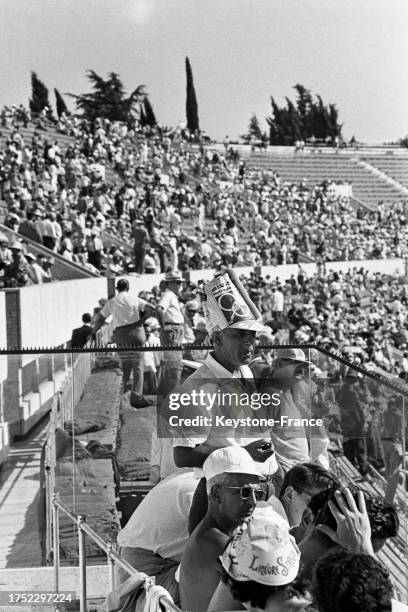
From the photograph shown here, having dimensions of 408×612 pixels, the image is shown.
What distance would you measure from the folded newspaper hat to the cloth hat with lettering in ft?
5.51

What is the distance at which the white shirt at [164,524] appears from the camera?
436 cm

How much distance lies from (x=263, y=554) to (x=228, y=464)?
0.92m

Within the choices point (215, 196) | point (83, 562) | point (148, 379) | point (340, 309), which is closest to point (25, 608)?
point (83, 562)

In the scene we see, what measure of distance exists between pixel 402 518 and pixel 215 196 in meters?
34.1

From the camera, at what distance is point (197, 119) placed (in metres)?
79.4

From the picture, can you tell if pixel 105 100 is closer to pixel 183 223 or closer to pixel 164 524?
pixel 183 223

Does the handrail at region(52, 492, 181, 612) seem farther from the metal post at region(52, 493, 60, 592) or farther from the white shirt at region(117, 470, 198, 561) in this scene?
the white shirt at region(117, 470, 198, 561)

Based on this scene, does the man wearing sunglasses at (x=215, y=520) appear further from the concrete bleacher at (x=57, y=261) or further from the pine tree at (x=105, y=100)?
the pine tree at (x=105, y=100)

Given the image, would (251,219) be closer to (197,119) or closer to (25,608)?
(25,608)

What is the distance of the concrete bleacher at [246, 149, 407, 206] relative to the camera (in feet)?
202

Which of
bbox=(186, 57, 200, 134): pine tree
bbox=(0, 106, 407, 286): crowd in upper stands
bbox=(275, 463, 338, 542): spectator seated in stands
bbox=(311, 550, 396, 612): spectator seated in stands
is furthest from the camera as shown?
bbox=(186, 57, 200, 134): pine tree

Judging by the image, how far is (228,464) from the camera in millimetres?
3998

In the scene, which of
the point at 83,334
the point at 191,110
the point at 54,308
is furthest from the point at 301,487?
the point at 191,110

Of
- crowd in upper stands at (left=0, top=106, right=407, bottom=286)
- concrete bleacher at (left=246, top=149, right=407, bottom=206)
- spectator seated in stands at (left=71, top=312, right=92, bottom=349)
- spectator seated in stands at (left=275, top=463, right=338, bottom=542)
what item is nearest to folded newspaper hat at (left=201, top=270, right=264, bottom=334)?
spectator seated in stands at (left=275, top=463, right=338, bottom=542)
